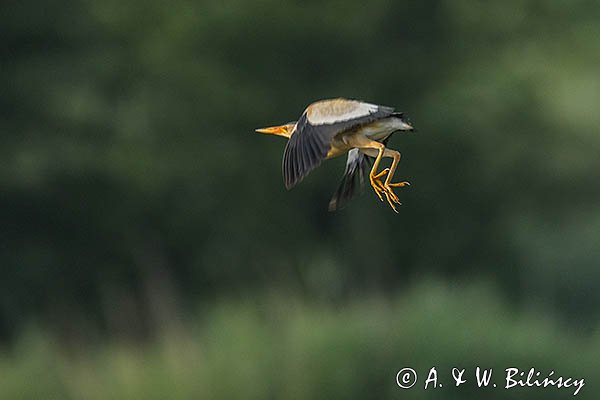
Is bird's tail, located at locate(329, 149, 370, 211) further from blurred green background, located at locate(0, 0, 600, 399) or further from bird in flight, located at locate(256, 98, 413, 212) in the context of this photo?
blurred green background, located at locate(0, 0, 600, 399)

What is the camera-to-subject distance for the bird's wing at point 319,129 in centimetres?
246

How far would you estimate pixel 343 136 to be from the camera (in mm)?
2533

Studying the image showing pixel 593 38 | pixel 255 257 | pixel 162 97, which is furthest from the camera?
pixel 593 38

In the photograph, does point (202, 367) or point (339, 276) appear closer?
point (202, 367)

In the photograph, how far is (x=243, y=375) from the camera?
702cm

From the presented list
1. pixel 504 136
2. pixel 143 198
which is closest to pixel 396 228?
pixel 504 136

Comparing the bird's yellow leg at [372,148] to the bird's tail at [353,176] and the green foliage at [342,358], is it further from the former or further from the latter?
the green foliage at [342,358]

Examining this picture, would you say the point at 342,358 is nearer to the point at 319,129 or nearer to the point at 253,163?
the point at 319,129

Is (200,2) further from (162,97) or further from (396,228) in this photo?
(396,228)

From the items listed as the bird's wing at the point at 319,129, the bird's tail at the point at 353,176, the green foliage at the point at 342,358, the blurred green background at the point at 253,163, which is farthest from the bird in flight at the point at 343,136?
the blurred green background at the point at 253,163

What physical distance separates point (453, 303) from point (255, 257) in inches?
208

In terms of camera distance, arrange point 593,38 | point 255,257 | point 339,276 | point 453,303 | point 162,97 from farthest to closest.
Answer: point 593,38, point 162,97, point 255,257, point 339,276, point 453,303

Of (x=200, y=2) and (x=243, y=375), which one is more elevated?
(x=200, y=2)

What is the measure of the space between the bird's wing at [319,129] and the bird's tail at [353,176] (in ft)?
0.54
